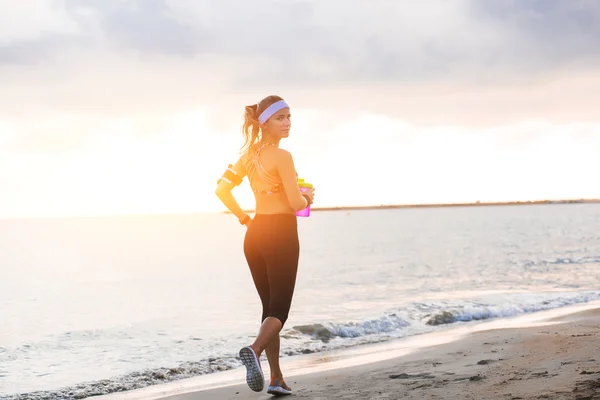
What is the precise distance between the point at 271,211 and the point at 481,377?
94.7 inches

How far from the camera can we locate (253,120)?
5.92 m

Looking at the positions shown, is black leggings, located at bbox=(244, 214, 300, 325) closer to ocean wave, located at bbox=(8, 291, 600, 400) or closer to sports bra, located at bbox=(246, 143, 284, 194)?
sports bra, located at bbox=(246, 143, 284, 194)

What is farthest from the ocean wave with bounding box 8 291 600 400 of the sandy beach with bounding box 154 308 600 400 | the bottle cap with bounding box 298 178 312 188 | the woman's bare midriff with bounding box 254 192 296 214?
the bottle cap with bounding box 298 178 312 188

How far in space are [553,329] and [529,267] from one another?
22.4m

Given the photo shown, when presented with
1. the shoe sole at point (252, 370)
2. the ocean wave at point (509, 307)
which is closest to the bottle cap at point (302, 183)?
the shoe sole at point (252, 370)

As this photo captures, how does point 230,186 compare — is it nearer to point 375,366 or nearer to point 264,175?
point 264,175

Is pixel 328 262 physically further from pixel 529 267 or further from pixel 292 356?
pixel 292 356

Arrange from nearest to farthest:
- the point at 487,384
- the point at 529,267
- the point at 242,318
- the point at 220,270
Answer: the point at 487,384
the point at 242,318
the point at 529,267
the point at 220,270

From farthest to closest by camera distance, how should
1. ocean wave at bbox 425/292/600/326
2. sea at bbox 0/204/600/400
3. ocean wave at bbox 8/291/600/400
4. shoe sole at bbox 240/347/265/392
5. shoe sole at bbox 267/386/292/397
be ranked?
1. ocean wave at bbox 425/292/600/326
2. sea at bbox 0/204/600/400
3. ocean wave at bbox 8/291/600/400
4. shoe sole at bbox 267/386/292/397
5. shoe sole at bbox 240/347/265/392

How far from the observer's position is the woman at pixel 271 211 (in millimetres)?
5703

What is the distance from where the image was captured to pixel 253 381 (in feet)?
18.2

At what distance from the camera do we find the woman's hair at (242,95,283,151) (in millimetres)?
5840

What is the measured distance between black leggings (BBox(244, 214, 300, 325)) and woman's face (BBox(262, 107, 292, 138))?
670 mm

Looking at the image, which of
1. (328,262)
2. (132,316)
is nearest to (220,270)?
(328,262)
